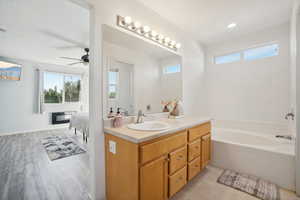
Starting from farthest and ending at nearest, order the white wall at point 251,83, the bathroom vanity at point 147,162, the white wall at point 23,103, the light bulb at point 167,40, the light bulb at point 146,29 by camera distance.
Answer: the white wall at point 23,103 < the white wall at point 251,83 < the light bulb at point 167,40 < the light bulb at point 146,29 < the bathroom vanity at point 147,162

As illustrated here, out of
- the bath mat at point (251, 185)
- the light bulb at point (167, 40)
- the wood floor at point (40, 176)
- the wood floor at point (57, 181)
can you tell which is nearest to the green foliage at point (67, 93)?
the wood floor at point (40, 176)

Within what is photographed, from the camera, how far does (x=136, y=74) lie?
1.95 m

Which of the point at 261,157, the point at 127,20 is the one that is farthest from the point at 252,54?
the point at 127,20

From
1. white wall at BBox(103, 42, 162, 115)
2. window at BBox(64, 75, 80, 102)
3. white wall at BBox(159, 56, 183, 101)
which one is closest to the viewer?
white wall at BBox(103, 42, 162, 115)

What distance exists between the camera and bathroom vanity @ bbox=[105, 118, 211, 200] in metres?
1.09

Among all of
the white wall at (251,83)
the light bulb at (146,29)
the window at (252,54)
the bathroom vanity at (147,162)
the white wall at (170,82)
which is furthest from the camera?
the window at (252,54)

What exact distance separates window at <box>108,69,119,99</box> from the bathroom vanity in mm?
461

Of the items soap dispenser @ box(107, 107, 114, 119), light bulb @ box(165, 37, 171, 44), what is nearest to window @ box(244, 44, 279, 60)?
light bulb @ box(165, 37, 171, 44)

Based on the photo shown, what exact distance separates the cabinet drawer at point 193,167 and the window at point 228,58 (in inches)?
99.3

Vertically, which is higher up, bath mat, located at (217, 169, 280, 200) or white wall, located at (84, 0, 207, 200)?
white wall, located at (84, 0, 207, 200)

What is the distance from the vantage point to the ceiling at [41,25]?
5.98ft

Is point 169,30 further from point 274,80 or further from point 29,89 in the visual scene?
point 29,89

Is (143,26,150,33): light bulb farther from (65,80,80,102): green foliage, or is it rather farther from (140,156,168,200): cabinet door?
(65,80,80,102): green foliage

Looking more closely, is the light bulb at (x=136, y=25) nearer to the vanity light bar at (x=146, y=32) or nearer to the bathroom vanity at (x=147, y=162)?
the vanity light bar at (x=146, y=32)
